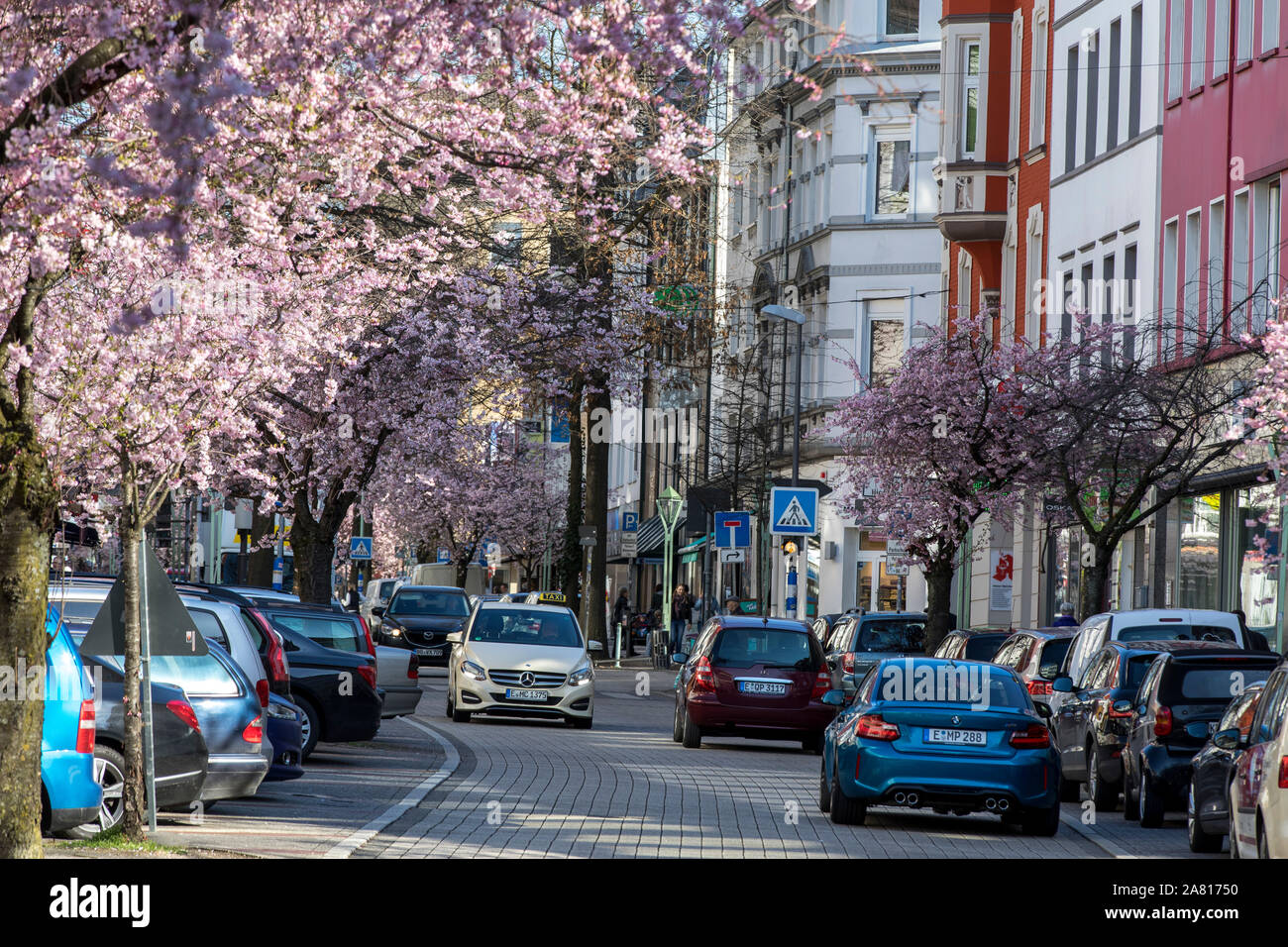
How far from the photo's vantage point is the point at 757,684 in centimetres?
2728

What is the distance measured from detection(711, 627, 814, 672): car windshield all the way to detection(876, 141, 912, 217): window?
31.9 metres

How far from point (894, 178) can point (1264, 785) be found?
1852 inches

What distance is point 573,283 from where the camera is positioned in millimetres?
37844

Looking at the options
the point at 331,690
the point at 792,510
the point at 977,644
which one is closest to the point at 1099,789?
the point at 331,690

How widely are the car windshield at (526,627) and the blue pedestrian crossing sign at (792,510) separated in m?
5.64

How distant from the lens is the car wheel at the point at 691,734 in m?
27.5

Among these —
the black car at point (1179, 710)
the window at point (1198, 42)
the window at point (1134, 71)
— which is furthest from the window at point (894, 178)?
the black car at point (1179, 710)

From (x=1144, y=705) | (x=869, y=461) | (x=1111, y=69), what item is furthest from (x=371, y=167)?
(x=1111, y=69)

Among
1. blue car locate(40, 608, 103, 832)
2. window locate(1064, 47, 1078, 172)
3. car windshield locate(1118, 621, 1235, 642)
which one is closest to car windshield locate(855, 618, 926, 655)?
car windshield locate(1118, 621, 1235, 642)

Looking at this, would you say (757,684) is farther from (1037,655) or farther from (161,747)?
(161,747)

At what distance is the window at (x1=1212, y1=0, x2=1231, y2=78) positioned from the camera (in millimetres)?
35469

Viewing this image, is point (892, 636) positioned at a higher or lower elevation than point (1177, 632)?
lower

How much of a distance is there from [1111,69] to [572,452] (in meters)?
16.1
